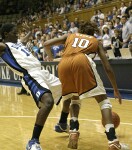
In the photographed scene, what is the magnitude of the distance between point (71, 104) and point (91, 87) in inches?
28.2

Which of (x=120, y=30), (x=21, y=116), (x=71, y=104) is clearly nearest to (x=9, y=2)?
(x=120, y=30)

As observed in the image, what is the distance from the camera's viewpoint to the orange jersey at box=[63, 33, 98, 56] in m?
4.57

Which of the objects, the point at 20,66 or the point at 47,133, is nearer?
the point at 20,66

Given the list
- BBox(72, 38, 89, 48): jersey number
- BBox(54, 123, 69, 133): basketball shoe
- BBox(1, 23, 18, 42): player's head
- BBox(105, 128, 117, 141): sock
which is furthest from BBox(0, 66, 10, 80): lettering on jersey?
BBox(105, 128, 117, 141): sock

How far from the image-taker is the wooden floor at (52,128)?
4918 mm

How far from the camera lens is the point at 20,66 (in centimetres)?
454

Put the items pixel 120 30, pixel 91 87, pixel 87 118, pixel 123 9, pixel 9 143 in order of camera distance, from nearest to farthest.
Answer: pixel 91 87 < pixel 9 143 < pixel 87 118 < pixel 120 30 < pixel 123 9

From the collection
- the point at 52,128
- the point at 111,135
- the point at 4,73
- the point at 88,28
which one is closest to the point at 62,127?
the point at 52,128

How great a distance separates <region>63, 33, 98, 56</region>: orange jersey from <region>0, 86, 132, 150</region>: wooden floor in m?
1.25

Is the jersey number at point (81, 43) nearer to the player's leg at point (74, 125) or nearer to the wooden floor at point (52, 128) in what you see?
the player's leg at point (74, 125)

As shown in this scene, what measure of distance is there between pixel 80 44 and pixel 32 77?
29.5 inches

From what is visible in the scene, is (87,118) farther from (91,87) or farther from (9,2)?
(9,2)

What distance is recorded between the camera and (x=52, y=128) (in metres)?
6.03

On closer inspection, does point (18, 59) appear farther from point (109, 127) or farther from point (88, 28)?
point (109, 127)
